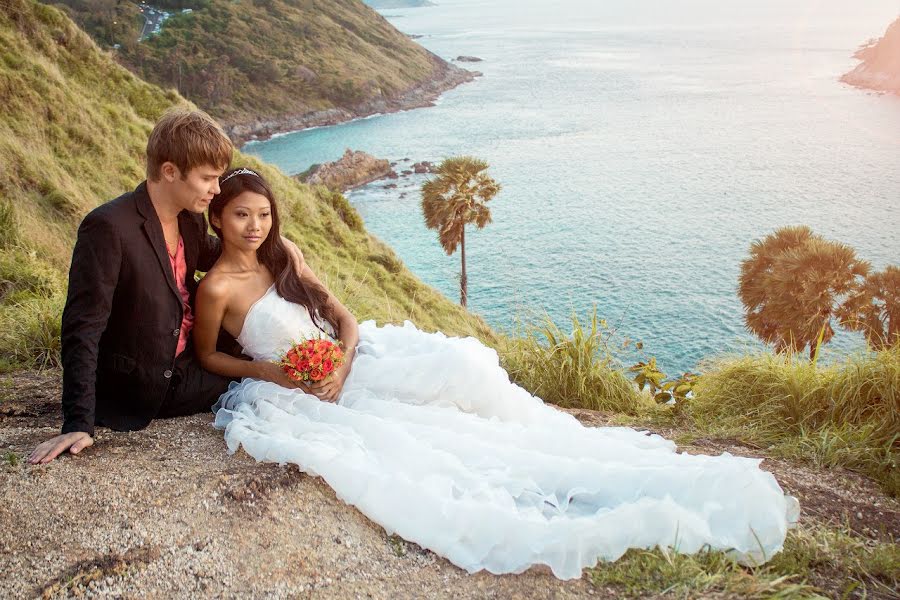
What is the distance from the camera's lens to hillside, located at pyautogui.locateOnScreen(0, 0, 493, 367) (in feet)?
24.5

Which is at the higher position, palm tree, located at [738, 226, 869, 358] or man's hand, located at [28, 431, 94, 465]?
man's hand, located at [28, 431, 94, 465]

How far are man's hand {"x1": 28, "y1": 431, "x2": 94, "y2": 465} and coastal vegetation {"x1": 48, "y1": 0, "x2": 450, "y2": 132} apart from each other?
8220cm

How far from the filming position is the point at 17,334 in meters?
6.08

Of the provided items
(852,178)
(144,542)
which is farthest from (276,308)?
(852,178)

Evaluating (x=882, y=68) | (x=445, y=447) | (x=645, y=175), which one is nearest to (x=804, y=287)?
(x=445, y=447)

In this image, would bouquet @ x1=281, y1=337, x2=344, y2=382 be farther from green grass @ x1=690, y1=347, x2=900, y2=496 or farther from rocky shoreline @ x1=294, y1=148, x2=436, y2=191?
rocky shoreline @ x1=294, y1=148, x2=436, y2=191

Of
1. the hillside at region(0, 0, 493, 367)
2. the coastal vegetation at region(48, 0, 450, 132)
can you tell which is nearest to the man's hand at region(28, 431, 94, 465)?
the hillside at region(0, 0, 493, 367)

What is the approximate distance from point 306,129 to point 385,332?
307 feet

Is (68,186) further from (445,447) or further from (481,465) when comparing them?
(481,465)

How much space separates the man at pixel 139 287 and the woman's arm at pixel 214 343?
13 centimetres

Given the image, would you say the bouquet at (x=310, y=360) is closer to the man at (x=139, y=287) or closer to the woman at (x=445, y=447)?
the woman at (x=445, y=447)

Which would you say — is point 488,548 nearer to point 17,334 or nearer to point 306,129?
point 17,334

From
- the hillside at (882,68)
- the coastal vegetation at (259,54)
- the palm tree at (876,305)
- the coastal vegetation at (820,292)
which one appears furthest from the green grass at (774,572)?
the hillside at (882,68)

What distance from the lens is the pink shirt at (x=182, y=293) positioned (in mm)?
4324
